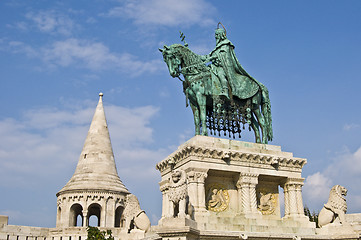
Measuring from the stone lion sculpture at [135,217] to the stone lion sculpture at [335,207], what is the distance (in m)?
7.86

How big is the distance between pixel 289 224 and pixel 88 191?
81.0 ft

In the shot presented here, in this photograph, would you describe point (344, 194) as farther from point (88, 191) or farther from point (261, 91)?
point (88, 191)

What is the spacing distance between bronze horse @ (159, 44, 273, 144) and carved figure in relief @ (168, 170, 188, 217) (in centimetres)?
353

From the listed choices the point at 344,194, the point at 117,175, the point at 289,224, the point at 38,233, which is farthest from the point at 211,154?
the point at 117,175

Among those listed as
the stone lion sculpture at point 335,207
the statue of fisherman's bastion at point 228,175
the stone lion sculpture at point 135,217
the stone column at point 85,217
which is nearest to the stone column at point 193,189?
the statue of fisherman's bastion at point 228,175

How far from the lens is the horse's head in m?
20.1

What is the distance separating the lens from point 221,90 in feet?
66.7

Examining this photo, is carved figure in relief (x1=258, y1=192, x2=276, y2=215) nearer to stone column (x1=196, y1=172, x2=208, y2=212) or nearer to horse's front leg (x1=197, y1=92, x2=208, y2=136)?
stone column (x1=196, y1=172, x2=208, y2=212)

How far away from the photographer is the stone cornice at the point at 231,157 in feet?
60.3

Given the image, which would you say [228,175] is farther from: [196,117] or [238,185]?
[196,117]

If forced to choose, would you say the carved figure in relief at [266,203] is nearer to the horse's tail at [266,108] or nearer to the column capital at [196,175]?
the horse's tail at [266,108]

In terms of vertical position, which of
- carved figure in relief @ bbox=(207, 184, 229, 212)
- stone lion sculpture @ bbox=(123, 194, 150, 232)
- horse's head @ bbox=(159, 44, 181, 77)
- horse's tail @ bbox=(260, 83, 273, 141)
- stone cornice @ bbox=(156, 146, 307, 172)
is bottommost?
stone lion sculpture @ bbox=(123, 194, 150, 232)

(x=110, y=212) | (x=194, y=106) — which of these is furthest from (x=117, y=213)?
(x=194, y=106)

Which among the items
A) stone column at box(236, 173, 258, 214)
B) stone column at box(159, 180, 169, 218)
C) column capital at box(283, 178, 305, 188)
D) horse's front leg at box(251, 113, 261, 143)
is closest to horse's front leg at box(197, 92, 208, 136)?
stone column at box(236, 173, 258, 214)
